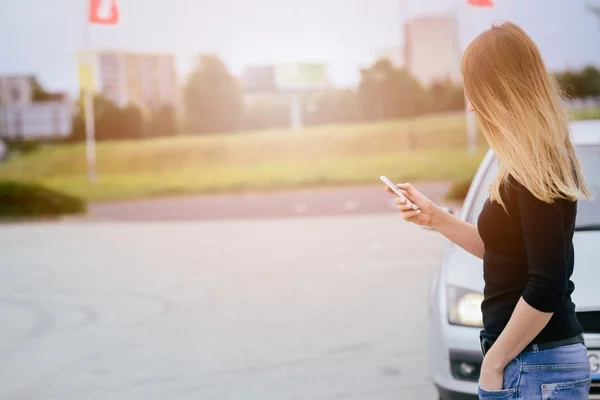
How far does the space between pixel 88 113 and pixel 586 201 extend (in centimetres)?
1571

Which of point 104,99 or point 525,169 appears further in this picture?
point 104,99

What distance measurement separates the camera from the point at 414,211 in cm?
239

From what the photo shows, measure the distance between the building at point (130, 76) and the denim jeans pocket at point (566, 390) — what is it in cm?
1798

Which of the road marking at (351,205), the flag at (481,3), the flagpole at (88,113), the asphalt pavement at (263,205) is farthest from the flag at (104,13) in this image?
the flag at (481,3)

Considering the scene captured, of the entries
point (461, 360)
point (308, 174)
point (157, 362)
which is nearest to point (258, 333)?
point (157, 362)

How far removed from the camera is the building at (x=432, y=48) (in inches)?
768

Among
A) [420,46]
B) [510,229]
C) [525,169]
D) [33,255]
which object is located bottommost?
[33,255]

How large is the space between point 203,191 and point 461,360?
15.5 m

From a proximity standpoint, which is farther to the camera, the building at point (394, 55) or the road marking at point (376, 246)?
the building at point (394, 55)

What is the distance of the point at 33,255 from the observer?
44.5 feet

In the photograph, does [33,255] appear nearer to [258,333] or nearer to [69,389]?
[258,333]

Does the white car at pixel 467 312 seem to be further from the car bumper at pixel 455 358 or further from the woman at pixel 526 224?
the woman at pixel 526 224

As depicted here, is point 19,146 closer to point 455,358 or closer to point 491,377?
point 455,358

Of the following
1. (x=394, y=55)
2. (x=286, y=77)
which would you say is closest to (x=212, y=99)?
(x=286, y=77)
